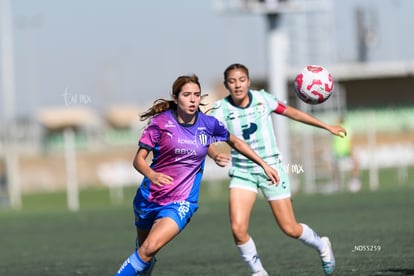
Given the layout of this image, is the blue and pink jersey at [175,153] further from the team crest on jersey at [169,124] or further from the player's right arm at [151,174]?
the player's right arm at [151,174]

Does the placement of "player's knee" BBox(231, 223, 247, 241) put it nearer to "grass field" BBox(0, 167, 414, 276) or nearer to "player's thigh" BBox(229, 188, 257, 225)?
"player's thigh" BBox(229, 188, 257, 225)

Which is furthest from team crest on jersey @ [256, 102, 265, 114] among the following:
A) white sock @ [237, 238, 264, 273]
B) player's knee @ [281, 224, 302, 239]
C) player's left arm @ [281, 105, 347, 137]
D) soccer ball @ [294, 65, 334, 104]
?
white sock @ [237, 238, 264, 273]

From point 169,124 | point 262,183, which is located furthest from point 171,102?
point 262,183

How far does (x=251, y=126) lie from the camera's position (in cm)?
1136

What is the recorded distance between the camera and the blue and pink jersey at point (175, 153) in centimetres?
955

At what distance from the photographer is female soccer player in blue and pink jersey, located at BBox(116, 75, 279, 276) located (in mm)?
9328

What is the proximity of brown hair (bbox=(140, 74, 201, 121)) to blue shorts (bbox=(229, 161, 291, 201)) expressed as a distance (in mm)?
1835

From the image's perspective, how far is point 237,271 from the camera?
12.2 meters

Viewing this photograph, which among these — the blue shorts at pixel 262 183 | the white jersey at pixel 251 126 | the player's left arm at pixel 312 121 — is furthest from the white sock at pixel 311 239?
the player's left arm at pixel 312 121

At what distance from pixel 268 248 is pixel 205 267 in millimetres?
2465

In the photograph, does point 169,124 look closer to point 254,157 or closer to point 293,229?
point 254,157

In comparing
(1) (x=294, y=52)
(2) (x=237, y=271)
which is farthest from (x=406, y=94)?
(2) (x=237, y=271)

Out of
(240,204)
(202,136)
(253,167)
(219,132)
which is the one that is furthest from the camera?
(253,167)

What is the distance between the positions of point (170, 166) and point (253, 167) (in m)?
1.85
